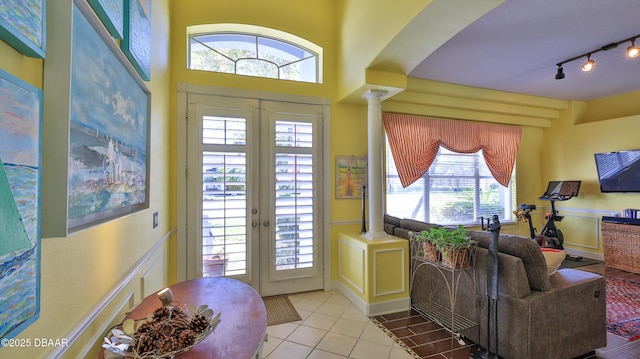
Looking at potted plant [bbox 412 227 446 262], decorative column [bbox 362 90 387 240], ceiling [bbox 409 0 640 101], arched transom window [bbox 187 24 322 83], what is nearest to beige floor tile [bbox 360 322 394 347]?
potted plant [bbox 412 227 446 262]

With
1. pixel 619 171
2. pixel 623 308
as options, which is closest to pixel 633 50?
pixel 619 171

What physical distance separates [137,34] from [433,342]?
313 cm

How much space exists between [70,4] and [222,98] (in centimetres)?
244

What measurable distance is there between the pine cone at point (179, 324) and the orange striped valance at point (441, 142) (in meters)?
3.75

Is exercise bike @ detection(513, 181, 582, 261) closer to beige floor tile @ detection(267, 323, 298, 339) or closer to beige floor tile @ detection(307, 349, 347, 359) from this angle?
beige floor tile @ detection(307, 349, 347, 359)

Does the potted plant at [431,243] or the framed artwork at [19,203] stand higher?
the framed artwork at [19,203]

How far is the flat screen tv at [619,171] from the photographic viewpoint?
4.30 metres

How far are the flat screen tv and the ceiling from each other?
120 cm

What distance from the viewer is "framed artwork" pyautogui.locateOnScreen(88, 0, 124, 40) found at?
1.00 m

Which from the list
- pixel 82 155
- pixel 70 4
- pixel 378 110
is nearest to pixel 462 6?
pixel 378 110

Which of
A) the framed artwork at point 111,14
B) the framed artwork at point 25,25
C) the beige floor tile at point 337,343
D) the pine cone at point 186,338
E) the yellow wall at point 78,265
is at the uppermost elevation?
the framed artwork at point 111,14

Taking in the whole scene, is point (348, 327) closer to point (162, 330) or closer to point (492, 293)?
point (492, 293)

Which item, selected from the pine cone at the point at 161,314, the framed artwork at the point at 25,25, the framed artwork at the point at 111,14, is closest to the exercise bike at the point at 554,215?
the pine cone at the point at 161,314

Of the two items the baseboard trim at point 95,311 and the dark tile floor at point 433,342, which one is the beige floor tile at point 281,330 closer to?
the dark tile floor at point 433,342
